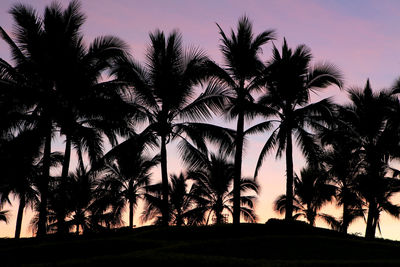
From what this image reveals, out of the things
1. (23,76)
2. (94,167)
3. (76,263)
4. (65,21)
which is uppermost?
(65,21)

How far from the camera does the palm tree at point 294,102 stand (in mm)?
21844

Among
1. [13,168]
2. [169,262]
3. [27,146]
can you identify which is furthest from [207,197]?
[169,262]

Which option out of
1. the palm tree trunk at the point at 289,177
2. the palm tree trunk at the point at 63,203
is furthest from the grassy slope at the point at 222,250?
the palm tree trunk at the point at 289,177

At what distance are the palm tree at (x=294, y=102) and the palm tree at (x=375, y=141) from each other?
17.1 ft

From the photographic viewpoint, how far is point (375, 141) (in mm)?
28250

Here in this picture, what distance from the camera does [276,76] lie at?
69.5ft

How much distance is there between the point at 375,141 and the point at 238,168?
12827 mm

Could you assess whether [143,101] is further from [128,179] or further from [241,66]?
[128,179]

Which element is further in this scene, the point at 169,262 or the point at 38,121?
the point at 38,121

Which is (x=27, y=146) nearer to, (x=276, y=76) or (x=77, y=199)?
(x=276, y=76)

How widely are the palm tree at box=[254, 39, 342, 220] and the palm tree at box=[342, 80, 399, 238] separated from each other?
5.22 m

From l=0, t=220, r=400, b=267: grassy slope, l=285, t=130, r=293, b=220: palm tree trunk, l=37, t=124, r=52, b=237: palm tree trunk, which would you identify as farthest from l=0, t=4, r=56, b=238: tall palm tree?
l=285, t=130, r=293, b=220: palm tree trunk

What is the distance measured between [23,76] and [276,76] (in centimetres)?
1158

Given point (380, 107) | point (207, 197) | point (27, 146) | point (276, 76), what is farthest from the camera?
point (207, 197)
